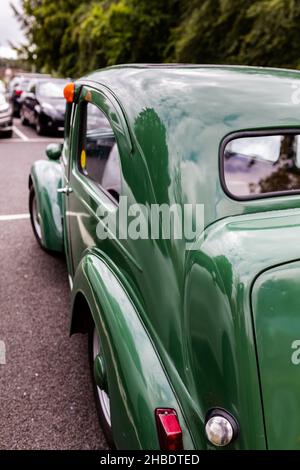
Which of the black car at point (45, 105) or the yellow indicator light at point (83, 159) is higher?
the yellow indicator light at point (83, 159)

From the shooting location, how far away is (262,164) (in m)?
2.06

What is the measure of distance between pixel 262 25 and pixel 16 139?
6433 millimetres

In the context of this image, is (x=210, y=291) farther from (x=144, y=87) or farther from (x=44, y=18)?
(x=44, y=18)

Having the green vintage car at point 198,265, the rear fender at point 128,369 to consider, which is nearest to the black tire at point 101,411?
the green vintage car at point 198,265

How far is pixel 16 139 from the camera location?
37.7 ft

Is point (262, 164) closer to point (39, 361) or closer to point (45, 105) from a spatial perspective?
point (39, 361)

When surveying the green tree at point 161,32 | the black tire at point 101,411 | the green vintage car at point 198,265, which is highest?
the green tree at point 161,32

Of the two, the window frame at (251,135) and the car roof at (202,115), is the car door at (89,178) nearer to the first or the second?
the car roof at (202,115)

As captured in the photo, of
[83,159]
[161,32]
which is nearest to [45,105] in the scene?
[161,32]

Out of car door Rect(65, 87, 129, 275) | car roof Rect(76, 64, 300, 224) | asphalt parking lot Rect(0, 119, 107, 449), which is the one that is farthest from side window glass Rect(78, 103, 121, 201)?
asphalt parking lot Rect(0, 119, 107, 449)

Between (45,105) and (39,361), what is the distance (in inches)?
381

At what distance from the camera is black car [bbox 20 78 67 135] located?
451 inches

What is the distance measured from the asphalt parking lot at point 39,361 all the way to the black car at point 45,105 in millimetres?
7114

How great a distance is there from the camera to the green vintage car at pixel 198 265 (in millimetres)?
1406
